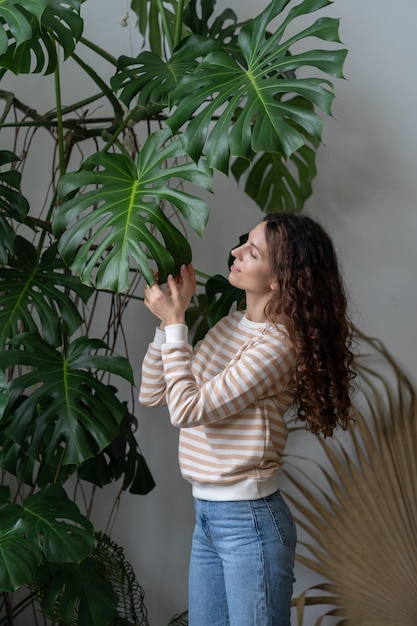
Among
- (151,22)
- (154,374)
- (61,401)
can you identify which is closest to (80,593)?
(61,401)

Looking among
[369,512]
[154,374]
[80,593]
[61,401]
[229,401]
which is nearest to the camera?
[229,401]

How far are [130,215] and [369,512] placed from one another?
3.87ft

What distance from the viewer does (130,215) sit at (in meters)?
1.42

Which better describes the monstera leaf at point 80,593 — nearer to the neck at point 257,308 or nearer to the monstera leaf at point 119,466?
the monstera leaf at point 119,466

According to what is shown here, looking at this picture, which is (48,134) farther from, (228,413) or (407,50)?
(228,413)

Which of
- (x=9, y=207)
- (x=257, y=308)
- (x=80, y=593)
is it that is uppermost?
Result: (x=9, y=207)

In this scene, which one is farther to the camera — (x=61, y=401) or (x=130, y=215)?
(x=61, y=401)

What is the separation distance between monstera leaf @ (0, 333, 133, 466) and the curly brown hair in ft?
1.08

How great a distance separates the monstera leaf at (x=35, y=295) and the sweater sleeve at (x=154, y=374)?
0.20 metres

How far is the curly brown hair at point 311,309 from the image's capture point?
56.4 inches

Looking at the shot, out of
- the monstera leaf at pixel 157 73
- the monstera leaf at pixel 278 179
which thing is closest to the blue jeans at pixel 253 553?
the monstera leaf at pixel 157 73

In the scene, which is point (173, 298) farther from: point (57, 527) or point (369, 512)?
point (369, 512)

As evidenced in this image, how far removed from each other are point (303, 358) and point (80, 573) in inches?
27.7

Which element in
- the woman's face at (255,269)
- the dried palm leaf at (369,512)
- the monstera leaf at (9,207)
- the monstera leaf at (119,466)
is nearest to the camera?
the woman's face at (255,269)
